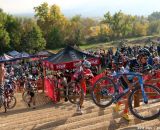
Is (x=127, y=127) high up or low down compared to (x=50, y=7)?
down

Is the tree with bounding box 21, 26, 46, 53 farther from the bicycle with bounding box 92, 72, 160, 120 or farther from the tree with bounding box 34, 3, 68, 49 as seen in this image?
the bicycle with bounding box 92, 72, 160, 120

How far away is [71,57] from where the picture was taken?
16156mm

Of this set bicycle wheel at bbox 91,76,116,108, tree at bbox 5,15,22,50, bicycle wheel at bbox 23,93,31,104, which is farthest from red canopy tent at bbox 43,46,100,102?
tree at bbox 5,15,22,50

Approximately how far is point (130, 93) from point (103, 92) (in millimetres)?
1456

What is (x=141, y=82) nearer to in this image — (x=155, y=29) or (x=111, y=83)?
(x=111, y=83)

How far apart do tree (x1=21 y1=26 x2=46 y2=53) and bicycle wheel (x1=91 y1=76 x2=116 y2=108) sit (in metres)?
55.4

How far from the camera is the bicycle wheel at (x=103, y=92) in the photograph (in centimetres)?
794

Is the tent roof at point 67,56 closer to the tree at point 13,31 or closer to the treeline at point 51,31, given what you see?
the treeline at point 51,31

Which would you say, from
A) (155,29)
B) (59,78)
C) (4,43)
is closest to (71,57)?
(59,78)

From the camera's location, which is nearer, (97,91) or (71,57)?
(97,91)

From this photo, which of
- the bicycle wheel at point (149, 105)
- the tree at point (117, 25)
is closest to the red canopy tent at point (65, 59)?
Answer: the bicycle wheel at point (149, 105)

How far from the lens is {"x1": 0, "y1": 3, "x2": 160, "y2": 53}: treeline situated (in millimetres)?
64438

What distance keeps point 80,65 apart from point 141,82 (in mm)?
2627

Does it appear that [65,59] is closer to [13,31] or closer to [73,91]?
[73,91]
